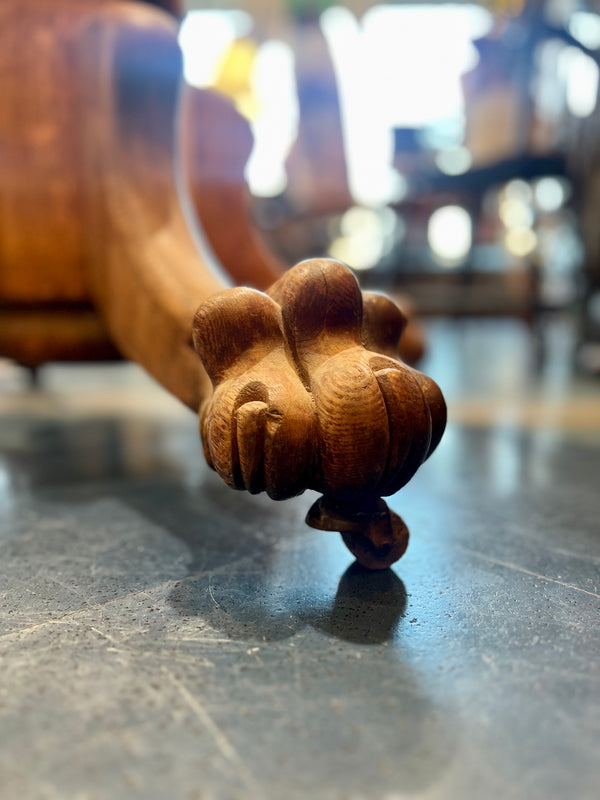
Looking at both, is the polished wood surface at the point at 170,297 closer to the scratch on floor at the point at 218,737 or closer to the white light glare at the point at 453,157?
the scratch on floor at the point at 218,737

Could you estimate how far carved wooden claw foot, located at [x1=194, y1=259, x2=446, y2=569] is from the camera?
1.24ft

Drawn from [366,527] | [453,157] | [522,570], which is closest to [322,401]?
[366,527]

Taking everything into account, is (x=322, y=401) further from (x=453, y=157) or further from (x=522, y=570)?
(x=453, y=157)

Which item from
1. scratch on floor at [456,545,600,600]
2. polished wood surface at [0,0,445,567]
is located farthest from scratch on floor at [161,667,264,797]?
scratch on floor at [456,545,600,600]

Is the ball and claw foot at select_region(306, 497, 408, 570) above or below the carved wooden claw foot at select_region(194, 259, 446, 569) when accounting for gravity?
below

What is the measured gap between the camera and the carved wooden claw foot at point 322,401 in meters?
0.38

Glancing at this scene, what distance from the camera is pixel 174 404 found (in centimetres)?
139

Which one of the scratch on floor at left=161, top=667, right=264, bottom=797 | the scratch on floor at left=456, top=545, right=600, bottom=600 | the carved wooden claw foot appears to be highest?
the carved wooden claw foot

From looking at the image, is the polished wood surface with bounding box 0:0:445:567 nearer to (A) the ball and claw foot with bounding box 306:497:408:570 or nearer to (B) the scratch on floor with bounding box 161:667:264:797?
(A) the ball and claw foot with bounding box 306:497:408:570

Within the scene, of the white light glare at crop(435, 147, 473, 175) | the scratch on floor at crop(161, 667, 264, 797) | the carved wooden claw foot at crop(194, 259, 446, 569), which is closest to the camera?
the scratch on floor at crop(161, 667, 264, 797)

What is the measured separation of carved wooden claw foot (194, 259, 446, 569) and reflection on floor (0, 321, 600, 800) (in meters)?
0.07

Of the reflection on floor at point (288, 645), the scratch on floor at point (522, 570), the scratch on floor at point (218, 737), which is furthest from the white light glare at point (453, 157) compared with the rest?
the scratch on floor at point (218, 737)

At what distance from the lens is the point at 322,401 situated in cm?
38

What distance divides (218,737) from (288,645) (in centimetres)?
8
